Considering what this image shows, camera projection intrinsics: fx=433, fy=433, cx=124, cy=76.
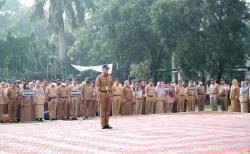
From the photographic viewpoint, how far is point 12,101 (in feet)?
61.9

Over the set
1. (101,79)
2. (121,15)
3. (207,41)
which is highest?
(121,15)

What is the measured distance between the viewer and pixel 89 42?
4581cm

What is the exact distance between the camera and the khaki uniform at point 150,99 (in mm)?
23047

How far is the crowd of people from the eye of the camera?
19.1 metres

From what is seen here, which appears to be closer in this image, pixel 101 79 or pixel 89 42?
pixel 101 79

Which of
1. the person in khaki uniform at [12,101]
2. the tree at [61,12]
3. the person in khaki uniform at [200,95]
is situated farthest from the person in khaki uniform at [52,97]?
the tree at [61,12]

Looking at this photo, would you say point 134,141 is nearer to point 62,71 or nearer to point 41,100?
point 41,100

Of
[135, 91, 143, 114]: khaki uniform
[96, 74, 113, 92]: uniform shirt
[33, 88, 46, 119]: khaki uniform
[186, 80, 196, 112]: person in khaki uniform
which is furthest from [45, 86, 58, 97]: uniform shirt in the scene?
[186, 80, 196, 112]: person in khaki uniform

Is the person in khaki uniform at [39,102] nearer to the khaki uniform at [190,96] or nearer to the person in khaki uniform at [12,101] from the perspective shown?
the person in khaki uniform at [12,101]

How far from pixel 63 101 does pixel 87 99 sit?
1137mm

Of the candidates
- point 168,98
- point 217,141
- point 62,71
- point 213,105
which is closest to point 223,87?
point 213,105

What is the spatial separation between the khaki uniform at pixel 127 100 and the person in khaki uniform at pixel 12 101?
19.1 feet

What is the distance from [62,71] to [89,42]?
5.71 m

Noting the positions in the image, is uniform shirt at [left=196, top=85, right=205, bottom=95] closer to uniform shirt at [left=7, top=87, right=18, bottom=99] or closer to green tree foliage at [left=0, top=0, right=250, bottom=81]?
green tree foliage at [left=0, top=0, right=250, bottom=81]
